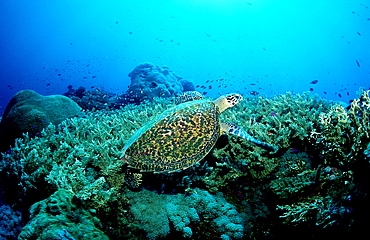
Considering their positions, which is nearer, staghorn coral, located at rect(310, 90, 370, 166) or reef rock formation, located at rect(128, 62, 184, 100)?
staghorn coral, located at rect(310, 90, 370, 166)

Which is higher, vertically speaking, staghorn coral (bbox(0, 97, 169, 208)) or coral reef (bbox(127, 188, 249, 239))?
staghorn coral (bbox(0, 97, 169, 208))

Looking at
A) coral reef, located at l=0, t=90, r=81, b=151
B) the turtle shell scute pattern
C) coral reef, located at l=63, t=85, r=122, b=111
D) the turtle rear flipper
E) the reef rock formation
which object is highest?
the reef rock formation

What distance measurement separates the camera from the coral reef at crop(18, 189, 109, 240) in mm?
1631

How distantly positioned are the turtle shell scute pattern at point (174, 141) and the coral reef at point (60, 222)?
0.81 m

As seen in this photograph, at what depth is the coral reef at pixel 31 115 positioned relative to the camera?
247 inches

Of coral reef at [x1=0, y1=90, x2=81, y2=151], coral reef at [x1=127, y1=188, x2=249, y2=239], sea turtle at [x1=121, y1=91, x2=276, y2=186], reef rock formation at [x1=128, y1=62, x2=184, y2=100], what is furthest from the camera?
reef rock formation at [x1=128, y1=62, x2=184, y2=100]

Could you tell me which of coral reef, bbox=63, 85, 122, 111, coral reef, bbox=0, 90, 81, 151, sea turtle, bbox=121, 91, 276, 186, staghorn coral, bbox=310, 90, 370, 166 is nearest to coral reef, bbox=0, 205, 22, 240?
sea turtle, bbox=121, 91, 276, 186

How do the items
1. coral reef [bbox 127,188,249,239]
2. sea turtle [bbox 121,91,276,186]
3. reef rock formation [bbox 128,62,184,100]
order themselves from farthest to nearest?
reef rock formation [bbox 128,62,184,100], sea turtle [bbox 121,91,276,186], coral reef [bbox 127,188,249,239]

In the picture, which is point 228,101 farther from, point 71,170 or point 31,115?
point 31,115

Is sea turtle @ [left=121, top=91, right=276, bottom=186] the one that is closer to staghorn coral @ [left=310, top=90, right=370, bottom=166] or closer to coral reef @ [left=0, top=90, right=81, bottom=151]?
staghorn coral @ [left=310, top=90, right=370, bottom=166]

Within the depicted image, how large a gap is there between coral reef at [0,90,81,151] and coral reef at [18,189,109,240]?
518 cm

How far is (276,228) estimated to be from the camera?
232cm

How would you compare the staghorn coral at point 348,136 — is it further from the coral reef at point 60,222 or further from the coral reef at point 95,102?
the coral reef at point 95,102

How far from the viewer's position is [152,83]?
13.3 m
